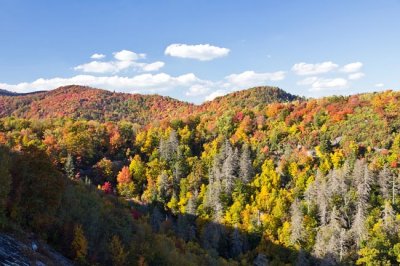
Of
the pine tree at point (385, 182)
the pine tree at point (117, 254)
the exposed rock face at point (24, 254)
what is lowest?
the pine tree at point (385, 182)

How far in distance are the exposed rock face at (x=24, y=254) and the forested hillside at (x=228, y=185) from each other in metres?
2.48

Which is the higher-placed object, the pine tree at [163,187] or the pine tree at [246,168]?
the pine tree at [246,168]

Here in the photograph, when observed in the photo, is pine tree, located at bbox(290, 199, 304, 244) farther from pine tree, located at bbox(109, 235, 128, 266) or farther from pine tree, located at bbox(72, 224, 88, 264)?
pine tree, located at bbox(72, 224, 88, 264)

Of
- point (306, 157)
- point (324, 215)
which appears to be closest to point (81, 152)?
point (306, 157)

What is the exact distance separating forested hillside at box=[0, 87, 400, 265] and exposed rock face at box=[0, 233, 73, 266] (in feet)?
8.12

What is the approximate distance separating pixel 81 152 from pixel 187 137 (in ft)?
120

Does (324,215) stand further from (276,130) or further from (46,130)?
(46,130)

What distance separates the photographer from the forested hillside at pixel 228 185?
30000 millimetres

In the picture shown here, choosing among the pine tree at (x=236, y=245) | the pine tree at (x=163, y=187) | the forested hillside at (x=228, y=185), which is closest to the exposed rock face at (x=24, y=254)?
the forested hillside at (x=228, y=185)

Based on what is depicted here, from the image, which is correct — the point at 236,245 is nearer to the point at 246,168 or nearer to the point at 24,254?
the point at 246,168

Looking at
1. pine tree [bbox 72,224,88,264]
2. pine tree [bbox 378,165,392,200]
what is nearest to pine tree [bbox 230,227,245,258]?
pine tree [bbox 378,165,392,200]

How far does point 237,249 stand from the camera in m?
82.2

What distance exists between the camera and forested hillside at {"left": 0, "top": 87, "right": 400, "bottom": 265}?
3000 cm

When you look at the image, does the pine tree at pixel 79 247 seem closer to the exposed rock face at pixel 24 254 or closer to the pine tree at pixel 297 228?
the exposed rock face at pixel 24 254
